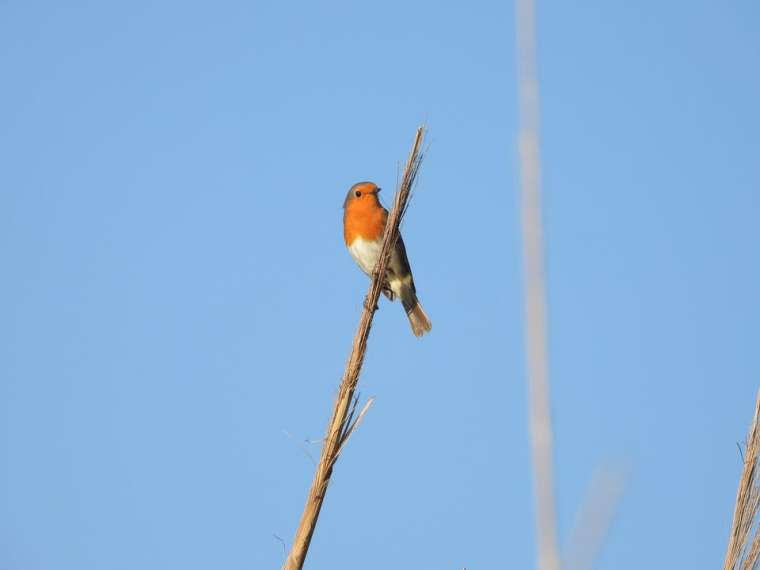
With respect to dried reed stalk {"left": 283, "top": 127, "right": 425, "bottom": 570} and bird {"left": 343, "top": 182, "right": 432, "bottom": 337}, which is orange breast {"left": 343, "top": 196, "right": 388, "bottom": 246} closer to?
bird {"left": 343, "top": 182, "right": 432, "bottom": 337}

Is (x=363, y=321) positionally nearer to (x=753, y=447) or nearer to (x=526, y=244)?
(x=753, y=447)

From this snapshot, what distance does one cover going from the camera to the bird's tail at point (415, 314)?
966 centimetres

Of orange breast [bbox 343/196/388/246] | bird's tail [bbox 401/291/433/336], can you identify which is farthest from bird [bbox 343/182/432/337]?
bird's tail [bbox 401/291/433/336]

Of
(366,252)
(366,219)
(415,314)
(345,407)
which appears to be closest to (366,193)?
(366,219)

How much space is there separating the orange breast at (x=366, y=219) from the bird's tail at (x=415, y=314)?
115 cm

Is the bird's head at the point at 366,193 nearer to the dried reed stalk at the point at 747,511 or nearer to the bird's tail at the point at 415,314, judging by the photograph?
A: the bird's tail at the point at 415,314

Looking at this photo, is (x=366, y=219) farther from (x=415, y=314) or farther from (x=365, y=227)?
(x=415, y=314)

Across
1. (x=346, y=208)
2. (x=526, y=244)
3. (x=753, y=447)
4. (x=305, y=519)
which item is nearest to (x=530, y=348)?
(x=526, y=244)

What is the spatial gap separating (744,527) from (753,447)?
0.20 meters

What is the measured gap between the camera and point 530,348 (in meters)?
1.21

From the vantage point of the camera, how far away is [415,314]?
9.70 metres

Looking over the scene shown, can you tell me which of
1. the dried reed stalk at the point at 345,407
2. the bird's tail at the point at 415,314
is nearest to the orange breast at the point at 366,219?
the bird's tail at the point at 415,314

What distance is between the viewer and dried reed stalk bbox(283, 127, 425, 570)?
7.30 ft

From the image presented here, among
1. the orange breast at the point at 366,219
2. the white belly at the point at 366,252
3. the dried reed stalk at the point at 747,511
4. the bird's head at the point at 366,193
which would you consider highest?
the bird's head at the point at 366,193
